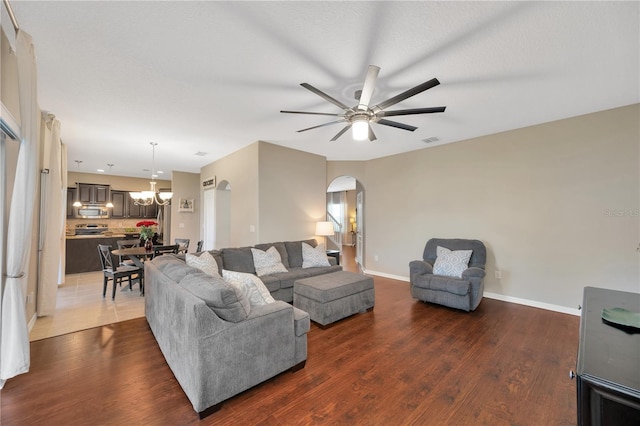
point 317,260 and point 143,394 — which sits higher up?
point 317,260

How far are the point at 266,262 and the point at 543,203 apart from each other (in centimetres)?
435

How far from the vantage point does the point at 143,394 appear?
6.48 ft

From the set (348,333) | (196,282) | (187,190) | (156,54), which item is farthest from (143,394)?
(187,190)

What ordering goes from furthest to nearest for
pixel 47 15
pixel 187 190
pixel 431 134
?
pixel 187 190, pixel 431 134, pixel 47 15

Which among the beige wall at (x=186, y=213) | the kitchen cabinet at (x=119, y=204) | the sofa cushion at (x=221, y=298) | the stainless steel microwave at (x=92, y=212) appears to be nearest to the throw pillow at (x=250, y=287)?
the sofa cushion at (x=221, y=298)

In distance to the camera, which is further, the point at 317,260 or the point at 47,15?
the point at 317,260

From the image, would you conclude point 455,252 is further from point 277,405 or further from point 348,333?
point 277,405

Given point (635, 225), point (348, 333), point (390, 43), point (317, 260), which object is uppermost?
point (390, 43)

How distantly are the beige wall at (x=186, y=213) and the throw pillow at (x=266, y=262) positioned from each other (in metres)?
4.65

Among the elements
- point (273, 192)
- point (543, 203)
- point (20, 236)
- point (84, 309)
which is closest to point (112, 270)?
point (84, 309)

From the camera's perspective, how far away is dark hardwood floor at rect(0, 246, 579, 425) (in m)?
1.77

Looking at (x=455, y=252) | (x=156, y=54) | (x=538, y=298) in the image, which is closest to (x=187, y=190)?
(x=156, y=54)

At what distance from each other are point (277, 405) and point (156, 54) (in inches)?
119

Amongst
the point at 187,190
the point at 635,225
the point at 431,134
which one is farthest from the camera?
the point at 187,190
